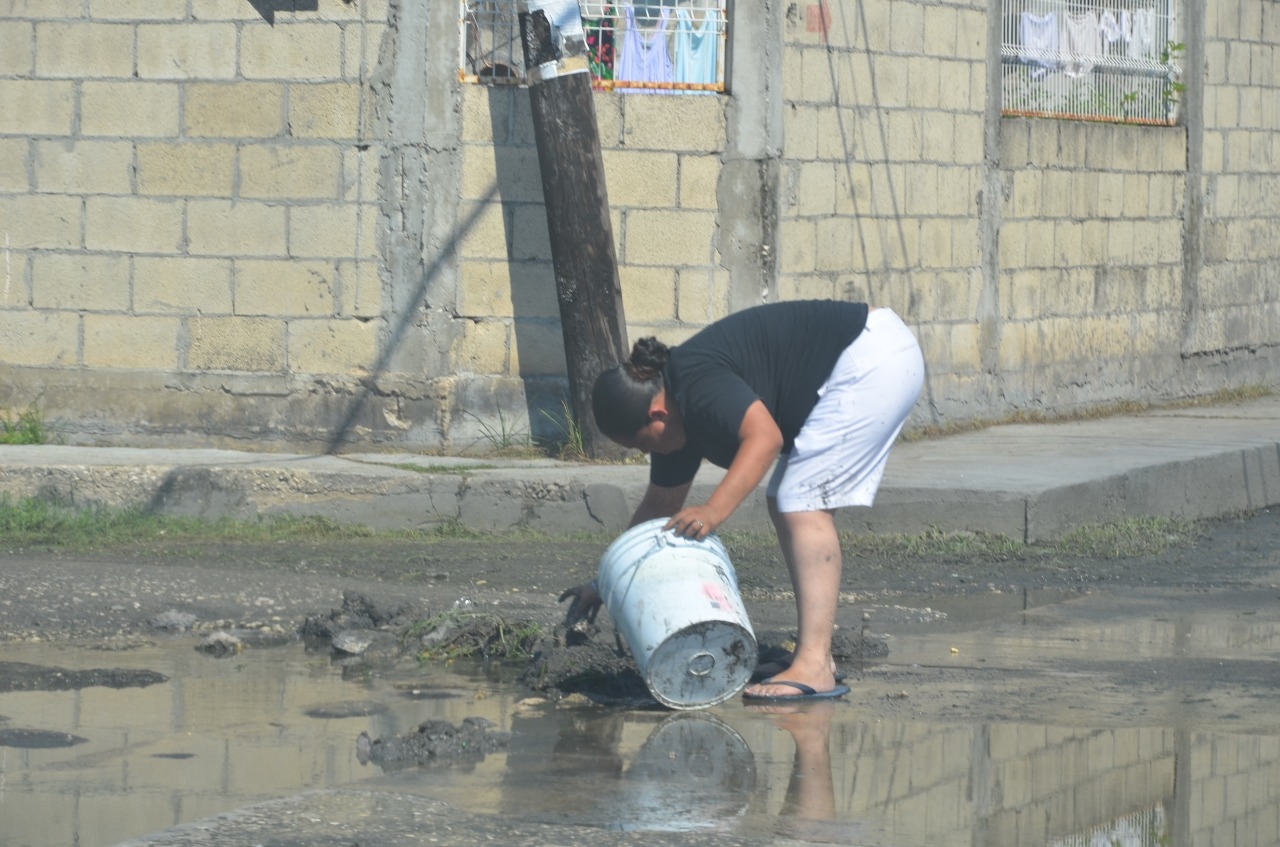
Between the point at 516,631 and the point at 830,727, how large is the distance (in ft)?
4.19

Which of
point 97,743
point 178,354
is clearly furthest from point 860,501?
point 178,354

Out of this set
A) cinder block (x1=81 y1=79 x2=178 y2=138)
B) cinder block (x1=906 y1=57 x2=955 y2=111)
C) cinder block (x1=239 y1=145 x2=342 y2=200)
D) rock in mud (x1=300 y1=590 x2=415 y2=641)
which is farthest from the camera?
cinder block (x1=906 y1=57 x2=955 y2=111)

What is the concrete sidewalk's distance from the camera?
8023mm

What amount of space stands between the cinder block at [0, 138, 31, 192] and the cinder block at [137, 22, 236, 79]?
2.49 ft

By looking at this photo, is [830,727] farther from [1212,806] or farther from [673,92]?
[673,92]

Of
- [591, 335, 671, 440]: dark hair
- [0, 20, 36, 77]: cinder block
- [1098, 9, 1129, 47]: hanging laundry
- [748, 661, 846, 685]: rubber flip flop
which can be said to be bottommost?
[748, 661, 846, 685]: rubber flip flop

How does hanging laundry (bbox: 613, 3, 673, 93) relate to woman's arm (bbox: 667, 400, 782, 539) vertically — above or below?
above

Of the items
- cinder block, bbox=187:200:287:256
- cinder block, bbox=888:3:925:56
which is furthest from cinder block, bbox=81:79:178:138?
cinder block, bbox=888:3:925:56

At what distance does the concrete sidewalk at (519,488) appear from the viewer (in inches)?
316

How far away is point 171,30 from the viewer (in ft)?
29.7

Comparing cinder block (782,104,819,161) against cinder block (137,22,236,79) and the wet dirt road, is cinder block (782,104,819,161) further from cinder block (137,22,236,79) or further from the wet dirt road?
the wet dirt road

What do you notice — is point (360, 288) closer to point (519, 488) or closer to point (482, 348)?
point (482, 348)

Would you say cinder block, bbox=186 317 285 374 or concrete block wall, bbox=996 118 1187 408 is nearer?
cinder block, bbox=186 317 285 374

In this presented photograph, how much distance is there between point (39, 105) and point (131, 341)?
4.22 ft
